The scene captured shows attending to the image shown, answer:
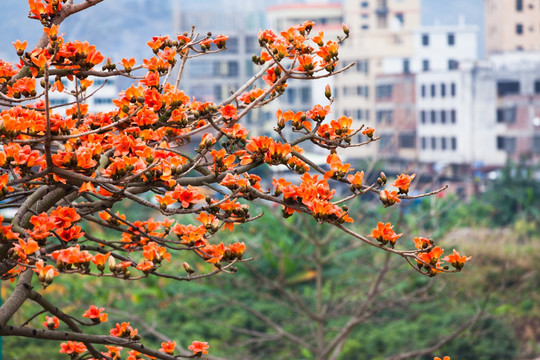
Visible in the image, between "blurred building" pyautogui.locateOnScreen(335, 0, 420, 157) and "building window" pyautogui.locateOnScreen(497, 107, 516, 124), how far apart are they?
10.9 m

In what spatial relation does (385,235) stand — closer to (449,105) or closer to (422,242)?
(422,242)

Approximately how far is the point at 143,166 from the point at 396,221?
9.30 metres

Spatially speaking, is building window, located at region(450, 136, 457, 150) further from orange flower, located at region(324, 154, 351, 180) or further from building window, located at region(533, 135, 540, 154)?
orange flower, located at region(324, 154, 351, 180)

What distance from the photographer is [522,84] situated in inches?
1556

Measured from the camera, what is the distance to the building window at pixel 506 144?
132ft

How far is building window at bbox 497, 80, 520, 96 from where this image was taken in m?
39.4

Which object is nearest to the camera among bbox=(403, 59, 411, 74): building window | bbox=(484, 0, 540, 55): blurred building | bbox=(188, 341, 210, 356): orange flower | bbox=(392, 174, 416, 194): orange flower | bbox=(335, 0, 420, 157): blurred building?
bbox=(392, 174, 416, 194): orange flower

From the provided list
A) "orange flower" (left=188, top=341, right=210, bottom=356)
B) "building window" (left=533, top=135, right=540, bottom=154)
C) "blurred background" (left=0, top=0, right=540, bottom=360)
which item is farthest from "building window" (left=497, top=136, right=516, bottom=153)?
"orange flower" (left=188, top=341, right=210, bottom=356)

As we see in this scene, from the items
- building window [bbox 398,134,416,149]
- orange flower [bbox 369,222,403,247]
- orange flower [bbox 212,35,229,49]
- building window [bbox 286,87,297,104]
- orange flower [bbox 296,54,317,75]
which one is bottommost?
building window [bbox 398,134,416,149]

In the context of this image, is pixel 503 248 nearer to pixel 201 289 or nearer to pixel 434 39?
pixel 201 289

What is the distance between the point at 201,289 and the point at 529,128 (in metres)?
31.9

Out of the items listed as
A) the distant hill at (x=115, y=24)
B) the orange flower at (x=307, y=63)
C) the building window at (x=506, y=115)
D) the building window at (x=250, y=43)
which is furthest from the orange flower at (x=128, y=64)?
the distant hill at (x=115, y=24)

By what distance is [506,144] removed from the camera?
4056cm

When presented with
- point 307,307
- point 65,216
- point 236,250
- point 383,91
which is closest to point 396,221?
point 307,307
